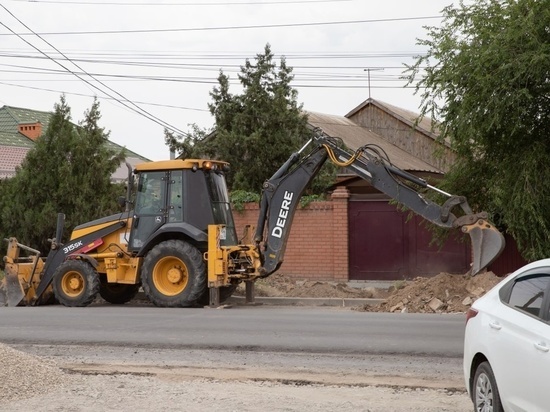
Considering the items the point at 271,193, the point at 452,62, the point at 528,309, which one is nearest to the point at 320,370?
the point at 528,309

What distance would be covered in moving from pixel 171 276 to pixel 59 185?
28.1 ft

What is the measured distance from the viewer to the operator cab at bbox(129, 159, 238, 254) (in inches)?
725

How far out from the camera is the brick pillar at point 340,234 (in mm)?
24859

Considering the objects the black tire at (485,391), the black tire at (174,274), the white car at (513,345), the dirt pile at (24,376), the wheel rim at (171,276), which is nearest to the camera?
the white car at (513,345)

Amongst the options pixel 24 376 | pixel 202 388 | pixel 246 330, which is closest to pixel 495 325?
pixel 202 388

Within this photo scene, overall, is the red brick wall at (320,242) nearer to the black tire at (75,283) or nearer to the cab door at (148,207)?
the cab door at (148,207)

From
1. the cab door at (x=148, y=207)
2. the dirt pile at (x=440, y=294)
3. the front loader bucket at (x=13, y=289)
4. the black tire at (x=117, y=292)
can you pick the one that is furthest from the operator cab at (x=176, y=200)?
the dirt pile at (x=440, y=294)

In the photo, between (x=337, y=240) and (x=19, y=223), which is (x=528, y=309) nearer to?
(x=337, y=240)

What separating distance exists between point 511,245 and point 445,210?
257 inches

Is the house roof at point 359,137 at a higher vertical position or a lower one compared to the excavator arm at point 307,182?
higher

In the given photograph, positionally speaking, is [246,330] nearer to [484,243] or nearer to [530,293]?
[484,243]

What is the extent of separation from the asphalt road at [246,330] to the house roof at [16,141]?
2312 centimetres

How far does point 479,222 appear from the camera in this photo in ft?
55.3

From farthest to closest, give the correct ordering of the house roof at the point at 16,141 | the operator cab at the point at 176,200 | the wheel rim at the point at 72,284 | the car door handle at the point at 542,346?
the house roof at the point at 16,141 → the wheel rim at the point at 72,284 → the operator cab at the point at 176,200 → the car door handle at the point at 542,346
